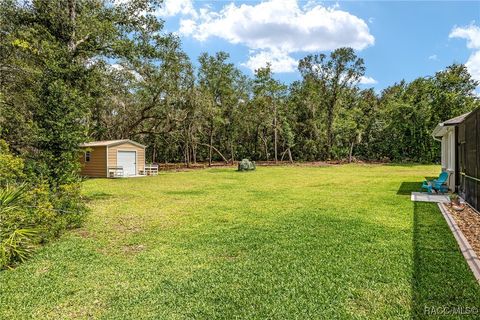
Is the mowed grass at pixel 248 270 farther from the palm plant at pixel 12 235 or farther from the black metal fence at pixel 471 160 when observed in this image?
the black metal fence at pixel 471 160

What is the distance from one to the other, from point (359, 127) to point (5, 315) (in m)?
29.8

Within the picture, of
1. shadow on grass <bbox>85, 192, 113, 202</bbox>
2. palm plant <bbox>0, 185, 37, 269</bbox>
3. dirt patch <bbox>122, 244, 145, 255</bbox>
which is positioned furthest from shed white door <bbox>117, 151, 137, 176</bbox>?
dirt patch <bbox>122, 244, 145, 255</bbox>

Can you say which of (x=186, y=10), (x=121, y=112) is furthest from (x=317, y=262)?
(x=121, y=112)

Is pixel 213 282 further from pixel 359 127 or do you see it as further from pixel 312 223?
pixel 359 127

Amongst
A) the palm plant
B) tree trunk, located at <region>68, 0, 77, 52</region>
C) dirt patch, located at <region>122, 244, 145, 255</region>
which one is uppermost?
tree trunk, located at <region>68, 0, 77, 52</region>

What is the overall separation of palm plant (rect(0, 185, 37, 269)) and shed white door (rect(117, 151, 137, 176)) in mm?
14462

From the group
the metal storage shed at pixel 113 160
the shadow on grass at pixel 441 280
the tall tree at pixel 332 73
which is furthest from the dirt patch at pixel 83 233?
the tall tree at pixel 332 73

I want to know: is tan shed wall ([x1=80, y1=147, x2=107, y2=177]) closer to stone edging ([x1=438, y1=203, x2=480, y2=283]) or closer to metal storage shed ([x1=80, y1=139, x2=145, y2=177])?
metal storage shed ([x1=80, y1=139, x2=145, y2=177])

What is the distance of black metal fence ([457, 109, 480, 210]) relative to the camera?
5.96 metres

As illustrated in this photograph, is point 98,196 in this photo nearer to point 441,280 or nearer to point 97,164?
point 97,164

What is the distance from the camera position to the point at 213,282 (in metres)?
3.29

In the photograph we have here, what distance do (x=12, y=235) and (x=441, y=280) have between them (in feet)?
17.1

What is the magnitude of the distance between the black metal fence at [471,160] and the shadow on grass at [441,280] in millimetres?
1963

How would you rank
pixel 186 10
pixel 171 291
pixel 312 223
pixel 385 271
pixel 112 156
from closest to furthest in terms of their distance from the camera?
1. pixel 171 291
2. pixel 385 271
3. pixel 312 223
4. pixel 186 10
5. pixel 112 156
